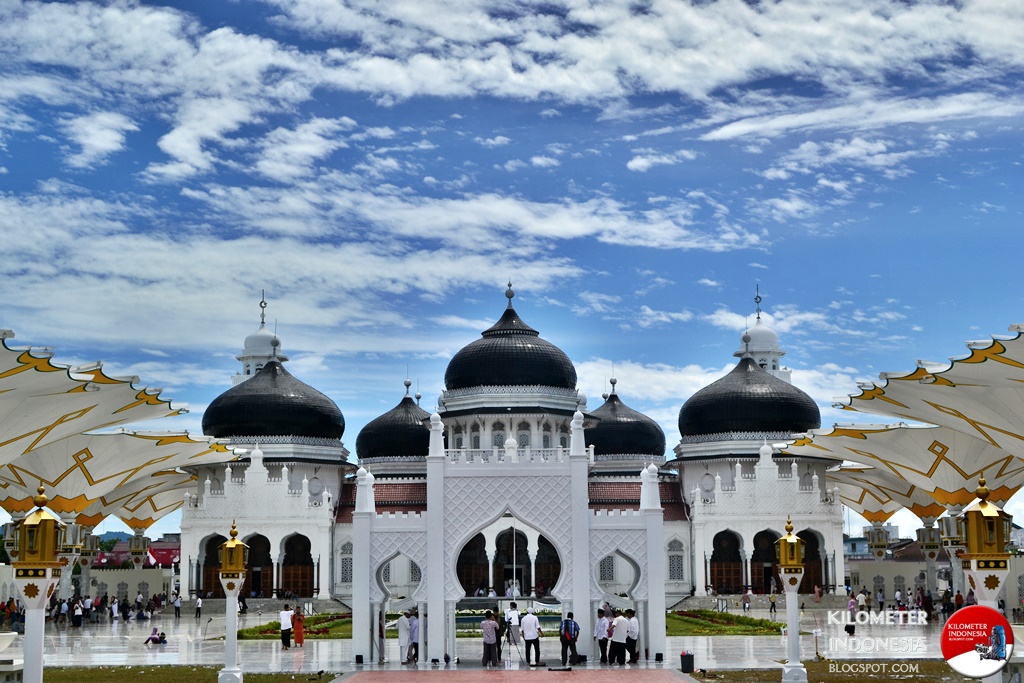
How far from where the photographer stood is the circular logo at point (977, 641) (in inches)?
447

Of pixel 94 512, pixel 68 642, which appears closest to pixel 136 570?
pixel 94 512

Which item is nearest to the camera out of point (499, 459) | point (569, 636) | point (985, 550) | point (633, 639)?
point (985, 550)

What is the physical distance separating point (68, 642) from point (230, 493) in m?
15.0

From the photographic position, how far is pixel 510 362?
51.7 meters

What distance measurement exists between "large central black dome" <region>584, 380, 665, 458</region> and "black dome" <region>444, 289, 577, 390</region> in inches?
218

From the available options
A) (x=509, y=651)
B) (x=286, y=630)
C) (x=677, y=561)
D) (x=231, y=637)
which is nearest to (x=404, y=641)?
(x=509, y=651)

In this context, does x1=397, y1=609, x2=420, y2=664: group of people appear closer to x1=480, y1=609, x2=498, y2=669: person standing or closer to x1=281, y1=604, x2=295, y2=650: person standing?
x1=480, y1=609, x2=498, y2=669: person standing

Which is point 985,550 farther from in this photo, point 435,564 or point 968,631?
point 435,564

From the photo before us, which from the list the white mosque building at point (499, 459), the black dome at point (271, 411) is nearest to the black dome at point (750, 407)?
the white mosque building at point (499, 459)

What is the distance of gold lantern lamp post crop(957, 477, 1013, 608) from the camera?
45.0 ft

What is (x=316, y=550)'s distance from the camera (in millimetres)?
47531

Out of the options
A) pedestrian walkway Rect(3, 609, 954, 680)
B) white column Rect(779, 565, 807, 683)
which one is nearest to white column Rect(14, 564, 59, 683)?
pedestrian walkway Rect(3, 609, 954, 680)

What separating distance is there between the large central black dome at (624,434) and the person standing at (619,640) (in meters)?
33.8

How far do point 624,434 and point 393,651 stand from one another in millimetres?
32215
